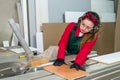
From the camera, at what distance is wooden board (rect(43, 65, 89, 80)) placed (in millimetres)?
1089

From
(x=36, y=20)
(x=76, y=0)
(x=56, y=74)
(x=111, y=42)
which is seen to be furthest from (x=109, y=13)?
(x=56, y=74)

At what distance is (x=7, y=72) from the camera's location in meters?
1.17

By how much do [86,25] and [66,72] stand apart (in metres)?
0.38

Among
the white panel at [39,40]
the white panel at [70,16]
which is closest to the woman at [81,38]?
the white panel at [39,40]

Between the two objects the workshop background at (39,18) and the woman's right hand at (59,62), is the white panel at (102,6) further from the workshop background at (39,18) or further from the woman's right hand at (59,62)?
the woman's right hand at (59,62)

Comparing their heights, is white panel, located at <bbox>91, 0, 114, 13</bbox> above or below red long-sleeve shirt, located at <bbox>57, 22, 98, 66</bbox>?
above

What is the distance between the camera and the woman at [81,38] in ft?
4.25

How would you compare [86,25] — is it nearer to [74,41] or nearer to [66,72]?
[74,41]

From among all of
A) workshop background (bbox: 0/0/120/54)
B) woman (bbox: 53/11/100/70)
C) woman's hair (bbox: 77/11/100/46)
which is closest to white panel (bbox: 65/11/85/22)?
workshop background (bbox: 0/0/120/54)

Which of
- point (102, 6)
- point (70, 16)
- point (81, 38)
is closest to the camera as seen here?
point (81, 38)

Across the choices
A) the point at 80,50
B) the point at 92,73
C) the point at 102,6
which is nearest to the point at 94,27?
the point at 80,50

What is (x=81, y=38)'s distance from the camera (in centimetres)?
143

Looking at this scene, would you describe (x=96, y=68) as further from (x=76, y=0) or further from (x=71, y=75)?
(x=76, y=0)

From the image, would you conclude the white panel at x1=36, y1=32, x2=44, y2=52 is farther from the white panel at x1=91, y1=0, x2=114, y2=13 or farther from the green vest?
the white panel at x1=91, y1=0, x2=114, y2=13
